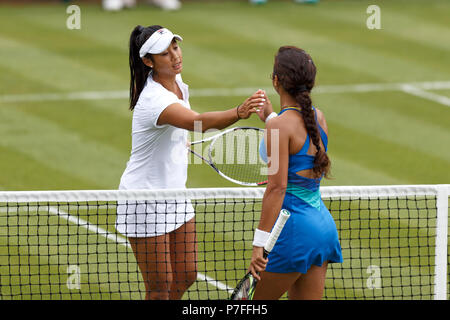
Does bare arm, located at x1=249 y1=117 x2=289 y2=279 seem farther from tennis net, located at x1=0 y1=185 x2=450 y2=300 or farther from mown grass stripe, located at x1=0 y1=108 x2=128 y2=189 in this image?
Answer: mown grass stripe, located at x1=0 y1=108 x2=128 y2=189

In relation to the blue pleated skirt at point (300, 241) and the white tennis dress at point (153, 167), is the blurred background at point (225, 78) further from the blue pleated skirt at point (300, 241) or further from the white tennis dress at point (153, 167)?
the blue pleated skirt at point (300, 241)

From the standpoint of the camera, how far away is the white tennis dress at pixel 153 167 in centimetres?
653

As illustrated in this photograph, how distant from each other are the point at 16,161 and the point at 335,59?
7.54 metres

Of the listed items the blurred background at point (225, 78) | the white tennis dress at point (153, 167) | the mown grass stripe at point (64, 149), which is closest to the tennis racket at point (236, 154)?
the white tennis dress at point (153, 167)

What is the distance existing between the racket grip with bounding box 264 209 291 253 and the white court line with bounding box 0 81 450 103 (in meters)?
9.50

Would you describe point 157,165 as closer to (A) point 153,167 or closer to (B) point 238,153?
(A) point 153,167

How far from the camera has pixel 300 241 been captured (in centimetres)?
586

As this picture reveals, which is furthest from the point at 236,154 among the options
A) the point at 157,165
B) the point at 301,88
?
the point at 301,88

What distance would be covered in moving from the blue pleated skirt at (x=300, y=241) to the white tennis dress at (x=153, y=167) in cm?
111

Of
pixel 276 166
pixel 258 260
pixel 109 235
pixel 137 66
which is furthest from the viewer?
pixel 109 235

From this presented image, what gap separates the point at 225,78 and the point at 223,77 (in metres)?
0.08

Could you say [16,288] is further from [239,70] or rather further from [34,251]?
[239,70]
